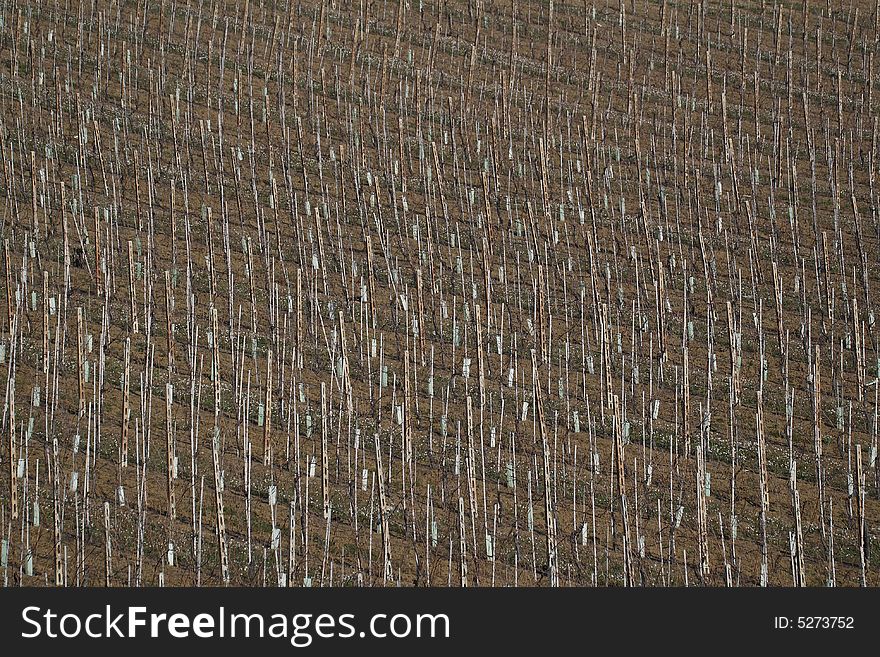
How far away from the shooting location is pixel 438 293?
4.54 m

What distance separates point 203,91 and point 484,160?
1.38 metres

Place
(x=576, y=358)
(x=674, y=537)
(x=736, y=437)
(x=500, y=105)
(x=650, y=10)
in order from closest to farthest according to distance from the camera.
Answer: (x=674, y=537)
(x=736, y=437)
(x=576, y=358)
(x=500, y=105)
(x=650, y=10)

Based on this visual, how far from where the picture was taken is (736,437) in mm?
4035

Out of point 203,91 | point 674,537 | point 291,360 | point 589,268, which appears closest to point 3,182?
point 203,91

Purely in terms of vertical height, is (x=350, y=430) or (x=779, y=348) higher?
(x=779, y=348)

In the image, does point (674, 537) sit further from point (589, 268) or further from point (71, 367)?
point (71, 367)

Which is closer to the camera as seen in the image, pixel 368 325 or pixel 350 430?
pixel 350 430

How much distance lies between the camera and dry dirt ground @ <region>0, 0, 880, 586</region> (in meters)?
3.74

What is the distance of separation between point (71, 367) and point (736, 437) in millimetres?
2261

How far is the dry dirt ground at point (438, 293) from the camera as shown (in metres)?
3.74

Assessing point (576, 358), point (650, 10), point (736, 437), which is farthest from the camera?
point (650, 10)

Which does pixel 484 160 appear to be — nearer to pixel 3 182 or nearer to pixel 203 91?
pixel 203 91

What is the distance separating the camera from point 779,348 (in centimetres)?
438

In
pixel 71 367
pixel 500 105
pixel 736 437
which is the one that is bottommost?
pixel 736 437
